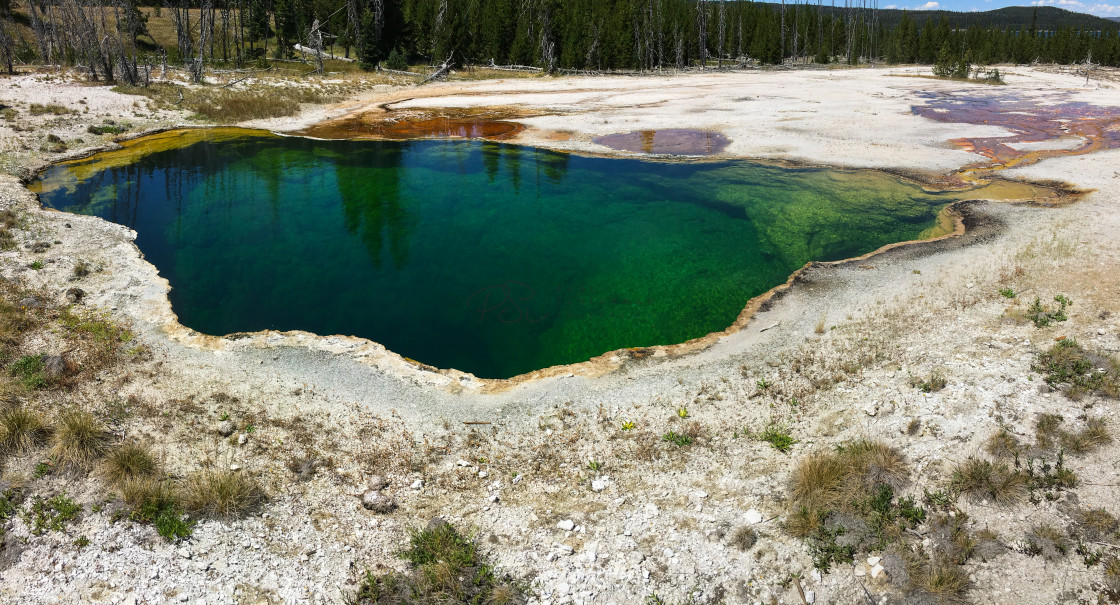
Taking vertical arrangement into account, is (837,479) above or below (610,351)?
below

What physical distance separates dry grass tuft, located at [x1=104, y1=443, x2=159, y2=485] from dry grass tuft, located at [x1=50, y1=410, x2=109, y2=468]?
0.23 metres

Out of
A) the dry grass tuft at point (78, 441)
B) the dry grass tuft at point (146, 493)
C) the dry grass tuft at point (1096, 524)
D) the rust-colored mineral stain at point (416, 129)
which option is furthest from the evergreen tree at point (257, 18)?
the dry grass tuft at point (1096, 524)

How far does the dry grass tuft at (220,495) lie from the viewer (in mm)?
6527

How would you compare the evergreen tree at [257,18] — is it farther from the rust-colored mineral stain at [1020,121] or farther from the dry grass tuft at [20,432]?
the dry grass tuft at [20,432]

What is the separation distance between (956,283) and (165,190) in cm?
2580

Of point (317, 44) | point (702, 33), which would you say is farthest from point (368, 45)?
point (702, 33)

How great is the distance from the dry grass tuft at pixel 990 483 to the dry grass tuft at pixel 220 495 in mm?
8421

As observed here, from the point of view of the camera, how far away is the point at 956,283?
12320 millimetres

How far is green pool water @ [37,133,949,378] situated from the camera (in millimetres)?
12430

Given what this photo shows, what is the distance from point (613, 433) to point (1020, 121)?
1452 inches

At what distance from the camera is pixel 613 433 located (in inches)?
328

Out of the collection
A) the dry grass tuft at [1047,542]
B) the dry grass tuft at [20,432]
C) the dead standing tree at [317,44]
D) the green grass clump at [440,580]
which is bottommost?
the green grass clump at [440,580]

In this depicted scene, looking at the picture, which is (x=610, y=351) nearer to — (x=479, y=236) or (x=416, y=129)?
(x=479, y=236)

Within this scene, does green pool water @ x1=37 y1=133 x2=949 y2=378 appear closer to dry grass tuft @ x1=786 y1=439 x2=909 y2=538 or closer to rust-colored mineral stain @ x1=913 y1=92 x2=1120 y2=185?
dry grass tuft @ x1=786 y1=439 x2=909 y2=538
